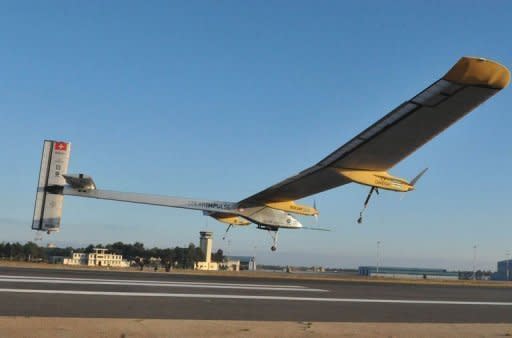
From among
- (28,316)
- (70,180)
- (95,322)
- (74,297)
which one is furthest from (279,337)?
(70,180)

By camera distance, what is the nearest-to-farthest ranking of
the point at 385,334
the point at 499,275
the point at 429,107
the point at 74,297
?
the point at 385,334 < the point at 74,297 < the point at 429,107 < the point at 499,275

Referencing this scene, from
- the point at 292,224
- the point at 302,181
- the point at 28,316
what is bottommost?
the point at 28,316

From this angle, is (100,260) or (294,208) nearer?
(294,208)

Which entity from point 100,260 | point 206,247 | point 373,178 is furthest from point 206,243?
point 373,178

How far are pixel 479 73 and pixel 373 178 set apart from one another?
9141 mm

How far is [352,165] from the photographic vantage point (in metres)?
21.4

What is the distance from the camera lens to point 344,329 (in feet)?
31.0

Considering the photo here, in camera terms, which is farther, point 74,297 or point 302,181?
point 302,181

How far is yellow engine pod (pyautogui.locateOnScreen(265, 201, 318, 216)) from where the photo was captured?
31609mm

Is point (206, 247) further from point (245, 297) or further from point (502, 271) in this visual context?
point (502, 271)

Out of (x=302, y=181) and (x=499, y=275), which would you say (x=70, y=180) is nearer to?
(x=302, y=181)

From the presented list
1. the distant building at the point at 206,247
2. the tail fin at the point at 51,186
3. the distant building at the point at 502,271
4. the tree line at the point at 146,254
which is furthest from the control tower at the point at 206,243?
the distant building at the point at 502,271

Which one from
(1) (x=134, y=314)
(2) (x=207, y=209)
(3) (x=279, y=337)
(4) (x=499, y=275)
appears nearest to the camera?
(3) (x=279, y=337)

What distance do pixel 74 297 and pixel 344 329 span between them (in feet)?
22.6
